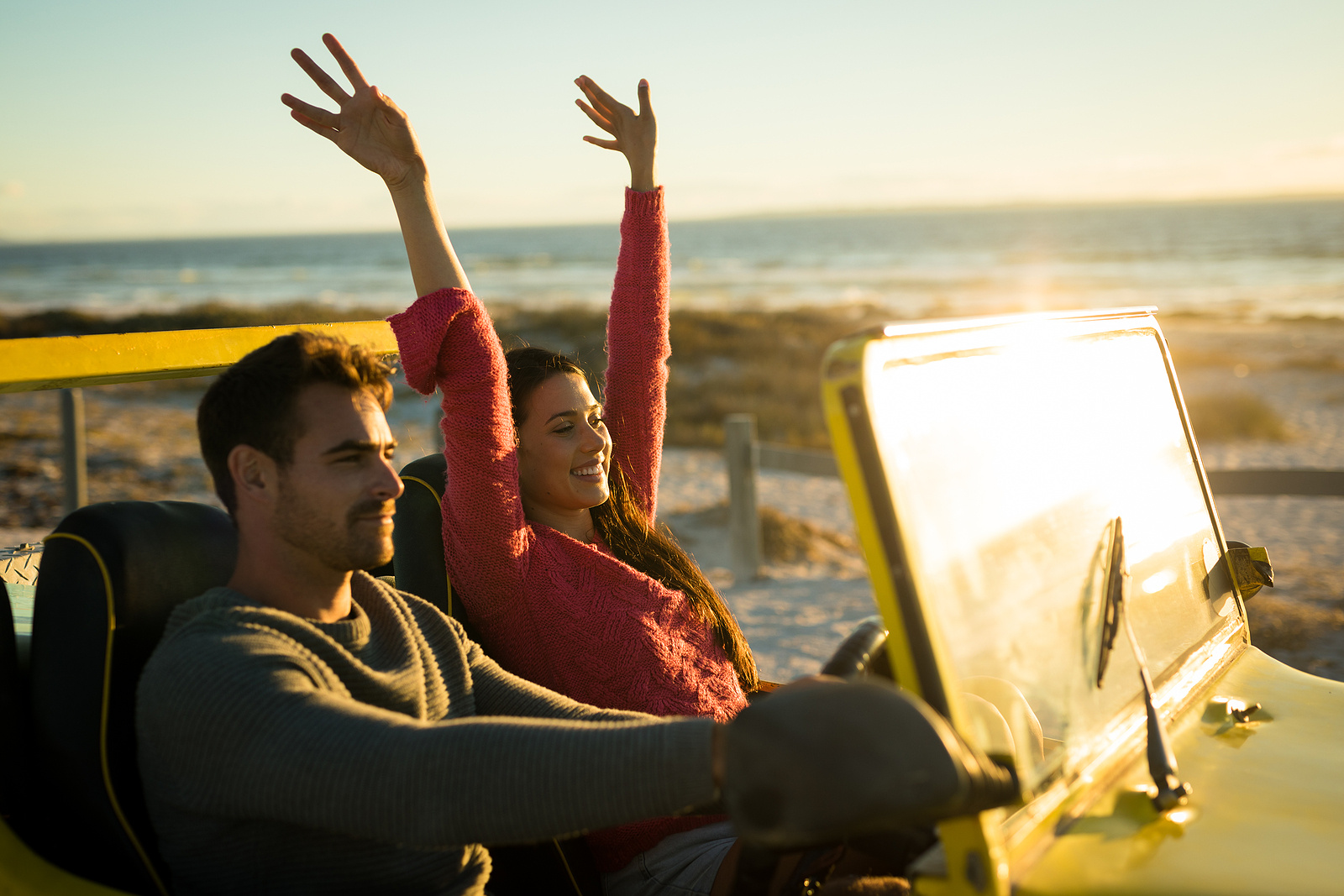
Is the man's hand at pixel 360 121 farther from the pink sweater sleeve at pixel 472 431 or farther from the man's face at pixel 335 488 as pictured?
the man's face at pixel 335 488

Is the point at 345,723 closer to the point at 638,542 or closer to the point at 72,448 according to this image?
the point at 638,542

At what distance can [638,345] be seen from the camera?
9.97 feet

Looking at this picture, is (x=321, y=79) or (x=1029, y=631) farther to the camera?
(x=321, y=79)

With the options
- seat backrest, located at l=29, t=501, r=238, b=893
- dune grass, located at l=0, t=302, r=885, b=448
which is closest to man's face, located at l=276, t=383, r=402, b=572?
seat backrest, located at l=29, t=501, r=238, b=893

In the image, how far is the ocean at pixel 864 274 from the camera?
43.1m

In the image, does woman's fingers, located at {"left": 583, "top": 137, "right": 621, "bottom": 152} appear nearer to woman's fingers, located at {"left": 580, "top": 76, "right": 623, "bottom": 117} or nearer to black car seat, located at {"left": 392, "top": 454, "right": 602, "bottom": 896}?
woman's fingers, located at {"left": 580, "top": 76, "right": 623, "bottom": 117}

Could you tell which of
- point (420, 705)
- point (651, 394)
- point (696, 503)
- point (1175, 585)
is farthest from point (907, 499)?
point (696, 503)

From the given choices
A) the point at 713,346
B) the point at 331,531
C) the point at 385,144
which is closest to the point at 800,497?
the point at 385,144

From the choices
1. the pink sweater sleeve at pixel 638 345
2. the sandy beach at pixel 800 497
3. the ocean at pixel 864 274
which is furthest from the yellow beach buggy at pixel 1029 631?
the ocean at pixel 864 274

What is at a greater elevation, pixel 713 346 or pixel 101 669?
pixel 101 669

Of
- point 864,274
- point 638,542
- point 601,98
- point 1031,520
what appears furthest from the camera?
point 864,274

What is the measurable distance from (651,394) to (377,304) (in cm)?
4320

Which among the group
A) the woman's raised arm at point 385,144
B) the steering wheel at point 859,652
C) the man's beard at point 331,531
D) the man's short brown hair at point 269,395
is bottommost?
the steering wheel at point 859,652

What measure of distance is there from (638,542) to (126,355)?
1.31m
